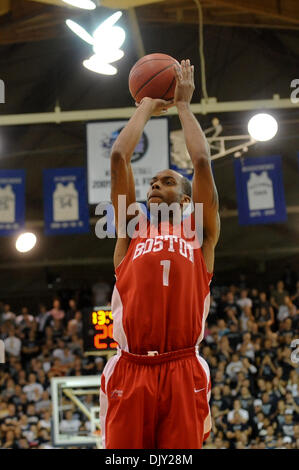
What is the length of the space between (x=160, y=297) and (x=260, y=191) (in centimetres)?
979

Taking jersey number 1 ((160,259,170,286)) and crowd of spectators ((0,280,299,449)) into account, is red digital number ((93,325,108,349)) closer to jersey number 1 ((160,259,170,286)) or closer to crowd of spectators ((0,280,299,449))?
crowd of spectators ((0,280,299,449))

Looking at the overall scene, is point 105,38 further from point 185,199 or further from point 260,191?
point 185,199

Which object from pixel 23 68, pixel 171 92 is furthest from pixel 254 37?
pixel 171 92

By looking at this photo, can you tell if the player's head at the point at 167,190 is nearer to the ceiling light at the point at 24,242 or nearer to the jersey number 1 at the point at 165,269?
the jersey number 1 at the point at 165,269

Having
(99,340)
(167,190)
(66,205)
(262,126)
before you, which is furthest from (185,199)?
(66,205)

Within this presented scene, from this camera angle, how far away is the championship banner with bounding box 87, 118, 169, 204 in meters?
12.2

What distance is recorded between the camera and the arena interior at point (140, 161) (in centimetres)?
1288

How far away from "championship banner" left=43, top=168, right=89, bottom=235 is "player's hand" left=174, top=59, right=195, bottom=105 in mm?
9078

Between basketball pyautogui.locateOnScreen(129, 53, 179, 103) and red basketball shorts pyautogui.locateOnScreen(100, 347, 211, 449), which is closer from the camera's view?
red basketball shorts pyautogui.locateOnScreen(100, 347, 211, 449)

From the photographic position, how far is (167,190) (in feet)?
13.5

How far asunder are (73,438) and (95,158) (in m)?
4.66

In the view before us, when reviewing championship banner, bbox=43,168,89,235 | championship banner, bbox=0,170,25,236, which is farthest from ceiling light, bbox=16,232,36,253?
championship banner, bbox=43,168,89,235

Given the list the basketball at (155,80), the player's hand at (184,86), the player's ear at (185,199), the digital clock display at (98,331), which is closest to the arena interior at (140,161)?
the digital clock display at (98,331)

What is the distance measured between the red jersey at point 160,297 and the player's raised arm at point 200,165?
0.16 metres
